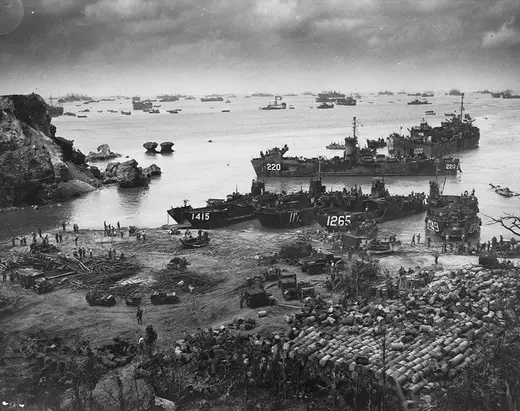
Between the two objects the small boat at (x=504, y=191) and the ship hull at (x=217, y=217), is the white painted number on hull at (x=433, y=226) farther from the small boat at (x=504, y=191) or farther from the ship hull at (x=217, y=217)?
the small boat at (x=504, y=191)

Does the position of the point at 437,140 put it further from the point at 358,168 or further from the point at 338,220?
the point at 338,220

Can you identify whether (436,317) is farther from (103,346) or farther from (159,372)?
(103,346)

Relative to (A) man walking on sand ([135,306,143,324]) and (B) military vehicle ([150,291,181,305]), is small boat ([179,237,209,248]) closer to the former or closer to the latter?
(B) military vehicle ([150,291,181,305])

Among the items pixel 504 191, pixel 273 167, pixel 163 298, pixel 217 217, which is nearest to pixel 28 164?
pixel 217 217

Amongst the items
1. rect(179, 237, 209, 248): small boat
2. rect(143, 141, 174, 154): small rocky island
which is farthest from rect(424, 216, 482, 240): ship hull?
rect(143, 141, 174, 154): small rocky island

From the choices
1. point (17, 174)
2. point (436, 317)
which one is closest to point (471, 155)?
point (17, 174)

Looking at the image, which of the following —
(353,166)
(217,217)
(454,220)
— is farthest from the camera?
(353,166)
